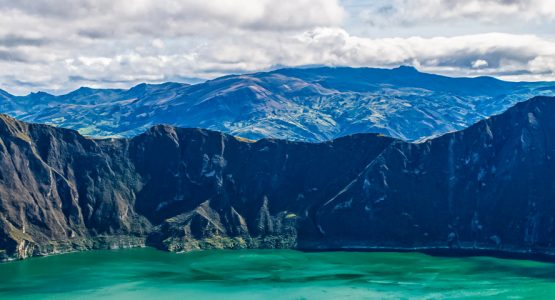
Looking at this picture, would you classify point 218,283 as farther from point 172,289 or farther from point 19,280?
point 19,280

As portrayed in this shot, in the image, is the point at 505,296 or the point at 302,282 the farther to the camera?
the point at 302,282

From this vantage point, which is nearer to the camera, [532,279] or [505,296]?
[505,296]

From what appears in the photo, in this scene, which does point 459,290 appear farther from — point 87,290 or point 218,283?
point 87,290

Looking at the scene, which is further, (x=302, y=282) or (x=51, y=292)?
(x=302, y=282)

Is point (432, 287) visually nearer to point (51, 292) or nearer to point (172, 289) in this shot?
point (172, 289)

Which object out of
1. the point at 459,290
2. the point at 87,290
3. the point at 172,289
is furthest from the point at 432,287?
the point at 87,290

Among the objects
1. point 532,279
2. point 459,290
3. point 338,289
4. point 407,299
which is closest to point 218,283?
point 338,289

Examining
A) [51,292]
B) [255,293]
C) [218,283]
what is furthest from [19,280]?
[255,293]
